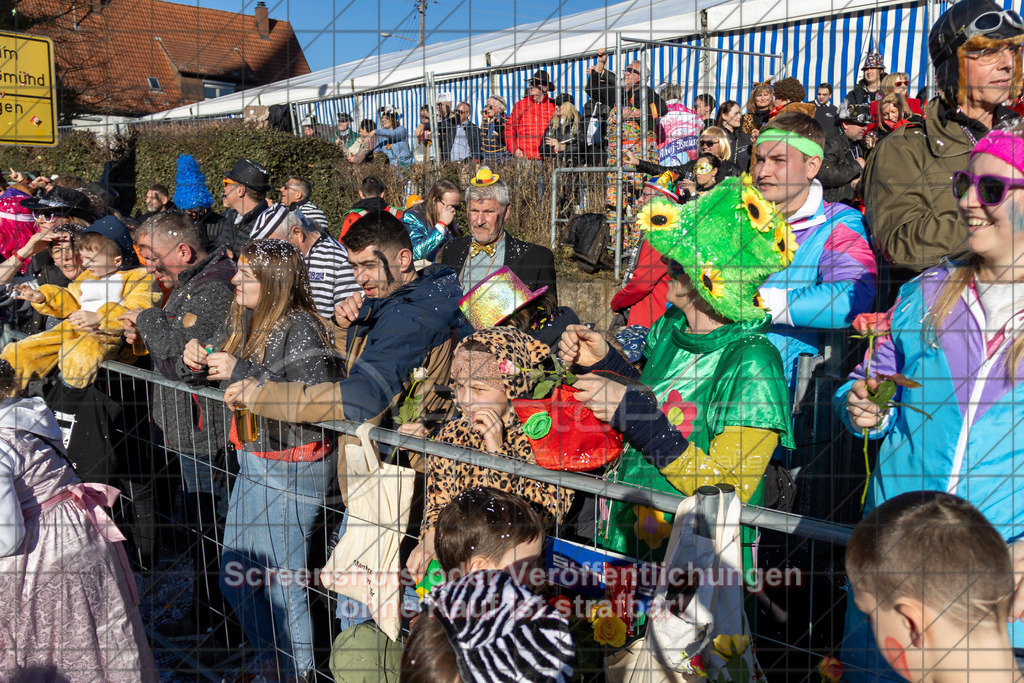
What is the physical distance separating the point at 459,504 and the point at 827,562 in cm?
105

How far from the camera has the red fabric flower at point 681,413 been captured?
78.4 inches

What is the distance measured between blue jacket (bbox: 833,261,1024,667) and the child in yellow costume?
2.79 meters

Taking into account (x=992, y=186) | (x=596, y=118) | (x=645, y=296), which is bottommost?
(x=645, y=296)

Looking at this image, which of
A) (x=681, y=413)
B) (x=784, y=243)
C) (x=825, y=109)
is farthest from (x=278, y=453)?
(x=825, y=109)

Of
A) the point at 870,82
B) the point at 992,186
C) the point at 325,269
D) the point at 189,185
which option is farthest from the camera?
the point at 189,185

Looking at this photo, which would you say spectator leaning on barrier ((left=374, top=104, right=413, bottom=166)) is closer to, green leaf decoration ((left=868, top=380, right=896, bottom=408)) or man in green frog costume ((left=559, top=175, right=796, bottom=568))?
man in green frog costume ((left=559, top=175, right=796, bottom=568))

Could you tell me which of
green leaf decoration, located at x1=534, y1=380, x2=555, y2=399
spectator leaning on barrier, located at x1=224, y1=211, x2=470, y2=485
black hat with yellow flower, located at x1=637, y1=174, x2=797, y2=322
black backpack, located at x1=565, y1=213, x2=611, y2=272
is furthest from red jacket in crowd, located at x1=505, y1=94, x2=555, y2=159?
black hat with yellow flower, located at x1=637, y1=174, x2=797, y2=322

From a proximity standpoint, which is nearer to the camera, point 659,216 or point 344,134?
point 659,216

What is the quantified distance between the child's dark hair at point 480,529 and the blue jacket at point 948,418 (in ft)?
2.59

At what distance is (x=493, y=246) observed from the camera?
3590mm

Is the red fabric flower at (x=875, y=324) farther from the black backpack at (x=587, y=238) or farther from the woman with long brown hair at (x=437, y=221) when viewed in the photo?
the black backpack at (x=587, y=238)

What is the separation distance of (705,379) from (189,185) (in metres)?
4.34

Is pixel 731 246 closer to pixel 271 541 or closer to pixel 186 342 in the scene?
pixel 271 541

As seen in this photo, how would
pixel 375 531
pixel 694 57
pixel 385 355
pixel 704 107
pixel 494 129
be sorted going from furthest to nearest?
pixel 694 57 < pixel 704 107 < pixel 494 129 < pixel 385 355 < pixel 375 531
